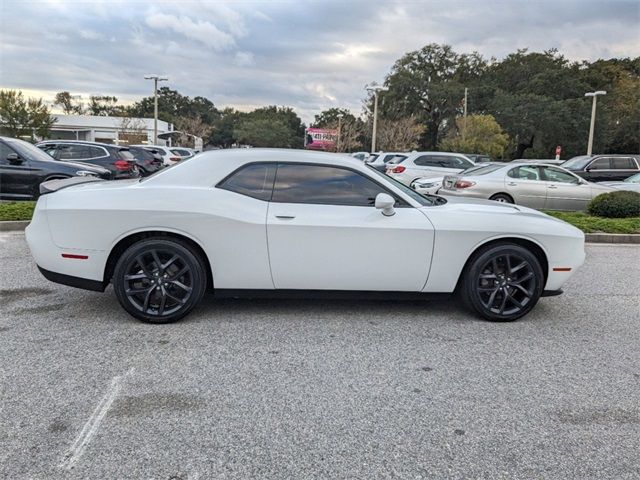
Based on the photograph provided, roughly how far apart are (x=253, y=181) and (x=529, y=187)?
8808mm

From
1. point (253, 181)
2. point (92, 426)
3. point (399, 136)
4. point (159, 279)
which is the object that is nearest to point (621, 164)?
point (253, 181)

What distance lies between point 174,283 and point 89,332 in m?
0.75

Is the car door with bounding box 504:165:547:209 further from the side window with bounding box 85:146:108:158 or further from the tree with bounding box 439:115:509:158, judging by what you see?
the tree with bounding box 439:115:509:158

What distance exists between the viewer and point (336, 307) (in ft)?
15.8

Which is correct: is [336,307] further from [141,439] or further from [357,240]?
[141,439]

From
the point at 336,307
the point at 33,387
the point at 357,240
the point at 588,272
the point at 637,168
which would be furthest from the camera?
the point at 637,168

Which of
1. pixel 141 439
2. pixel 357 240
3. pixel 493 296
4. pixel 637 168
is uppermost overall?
pixel 637 168

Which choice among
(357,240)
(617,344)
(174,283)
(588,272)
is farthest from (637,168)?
(174,283)

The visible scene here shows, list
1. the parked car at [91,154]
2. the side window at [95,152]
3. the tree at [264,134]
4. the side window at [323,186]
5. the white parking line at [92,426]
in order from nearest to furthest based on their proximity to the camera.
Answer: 1. the white parking line at [92,426]
2. the side window at [323,186]
3. the parked car at [91,154]
4. the side window at [95,152]
5. the tree at [264,134]

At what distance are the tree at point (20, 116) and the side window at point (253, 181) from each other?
44249 mm

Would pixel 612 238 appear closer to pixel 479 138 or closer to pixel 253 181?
pixel 253 181

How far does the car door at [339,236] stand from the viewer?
13.8ft

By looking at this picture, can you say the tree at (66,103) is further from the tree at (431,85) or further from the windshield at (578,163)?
the windshield at (578,163)

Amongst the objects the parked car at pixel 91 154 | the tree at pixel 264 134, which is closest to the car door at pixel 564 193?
the parked car at pixel 91 154
